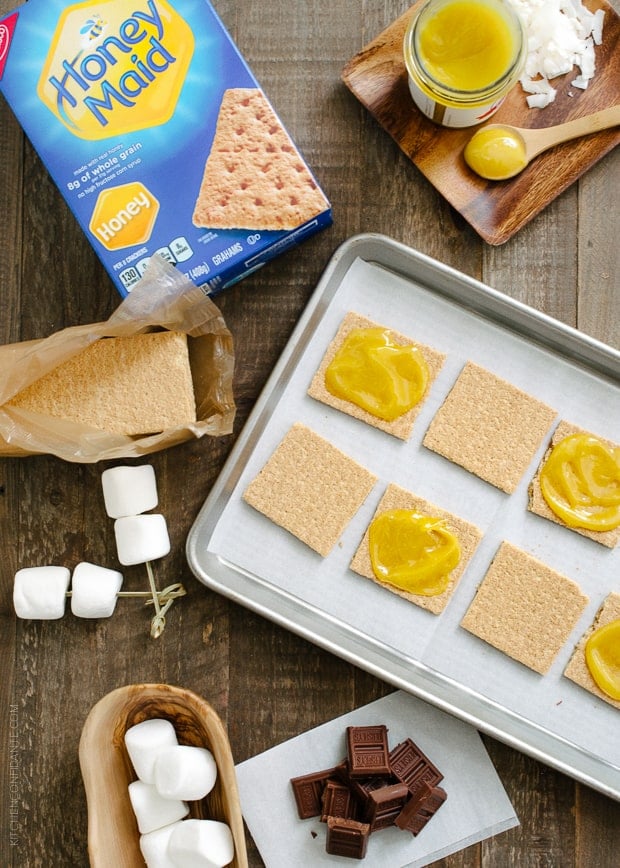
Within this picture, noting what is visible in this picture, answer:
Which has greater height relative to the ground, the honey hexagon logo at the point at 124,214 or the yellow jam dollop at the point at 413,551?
the honey hexagon logo at the point at 124,214

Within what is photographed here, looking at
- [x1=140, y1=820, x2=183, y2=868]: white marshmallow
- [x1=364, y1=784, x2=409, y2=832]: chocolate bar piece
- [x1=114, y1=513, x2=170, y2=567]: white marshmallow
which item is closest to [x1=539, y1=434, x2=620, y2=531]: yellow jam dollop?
[x1=364, y1=784, x2=409, y2=832]: chocolate bar piece

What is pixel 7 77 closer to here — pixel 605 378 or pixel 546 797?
pixel 605 378

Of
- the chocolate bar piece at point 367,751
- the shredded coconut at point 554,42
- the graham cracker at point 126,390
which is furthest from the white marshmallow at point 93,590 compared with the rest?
the shredded coconut at point 554,42

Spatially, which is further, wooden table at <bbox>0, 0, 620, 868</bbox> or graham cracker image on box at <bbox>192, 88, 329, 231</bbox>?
wooden table at <bbox>0, 0, 620, 868</bbox>

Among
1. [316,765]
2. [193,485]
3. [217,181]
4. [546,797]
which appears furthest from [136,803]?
[217,181]

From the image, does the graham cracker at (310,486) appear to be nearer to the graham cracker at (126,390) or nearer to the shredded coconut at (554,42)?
the graham cracker at (126,390)

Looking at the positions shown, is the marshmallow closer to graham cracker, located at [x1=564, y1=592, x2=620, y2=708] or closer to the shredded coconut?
graham cracker, located at [x1=564, y1=592, x2=620, y2=708]

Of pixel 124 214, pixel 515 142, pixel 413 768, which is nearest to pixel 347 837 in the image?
pixel 413 768
